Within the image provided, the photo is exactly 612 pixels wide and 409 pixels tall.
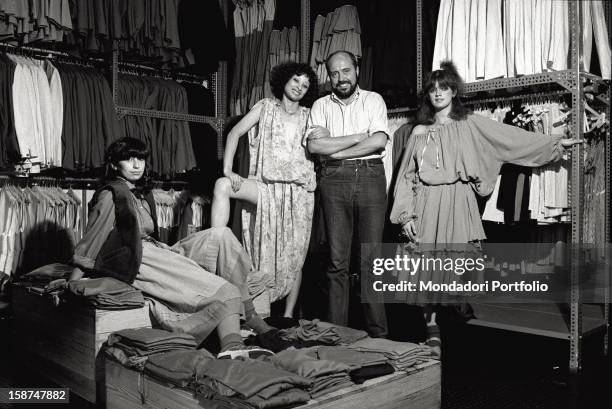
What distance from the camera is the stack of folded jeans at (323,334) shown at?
2.63 metres

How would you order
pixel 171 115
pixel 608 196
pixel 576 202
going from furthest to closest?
pixel 171 115, pixel 608 196, pixel 576 202

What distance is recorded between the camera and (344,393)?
2.04 meters

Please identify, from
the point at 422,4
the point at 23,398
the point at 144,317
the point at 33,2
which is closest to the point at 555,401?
the point at 144,317

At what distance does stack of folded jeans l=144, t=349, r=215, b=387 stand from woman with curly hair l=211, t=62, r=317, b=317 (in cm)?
158

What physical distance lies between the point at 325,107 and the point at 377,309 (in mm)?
1345

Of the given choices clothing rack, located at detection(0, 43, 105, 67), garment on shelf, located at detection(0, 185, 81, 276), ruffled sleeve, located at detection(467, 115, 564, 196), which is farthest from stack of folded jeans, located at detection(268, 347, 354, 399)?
clothing rack, located at detection(0, 43, 105, 67)

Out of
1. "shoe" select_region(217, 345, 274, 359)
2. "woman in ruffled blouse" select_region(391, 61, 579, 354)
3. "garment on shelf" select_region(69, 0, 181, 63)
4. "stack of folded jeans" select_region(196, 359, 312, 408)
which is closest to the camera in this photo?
"stack of folded jeans" select_region(196, 359, 312, 408)

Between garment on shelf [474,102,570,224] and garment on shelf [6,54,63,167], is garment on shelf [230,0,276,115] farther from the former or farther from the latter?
garment on shelf [474,102,570,224]

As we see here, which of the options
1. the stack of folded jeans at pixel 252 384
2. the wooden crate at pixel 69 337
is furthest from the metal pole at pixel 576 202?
the wooden crate at pixel 69 337

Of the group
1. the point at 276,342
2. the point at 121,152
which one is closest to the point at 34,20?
the point at 121,152

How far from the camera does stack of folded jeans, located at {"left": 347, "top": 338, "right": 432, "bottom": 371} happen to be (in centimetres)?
233

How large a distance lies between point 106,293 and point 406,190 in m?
1.90

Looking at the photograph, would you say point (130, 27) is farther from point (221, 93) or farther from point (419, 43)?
point (419, 43)

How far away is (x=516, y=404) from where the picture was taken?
266 centimetres
